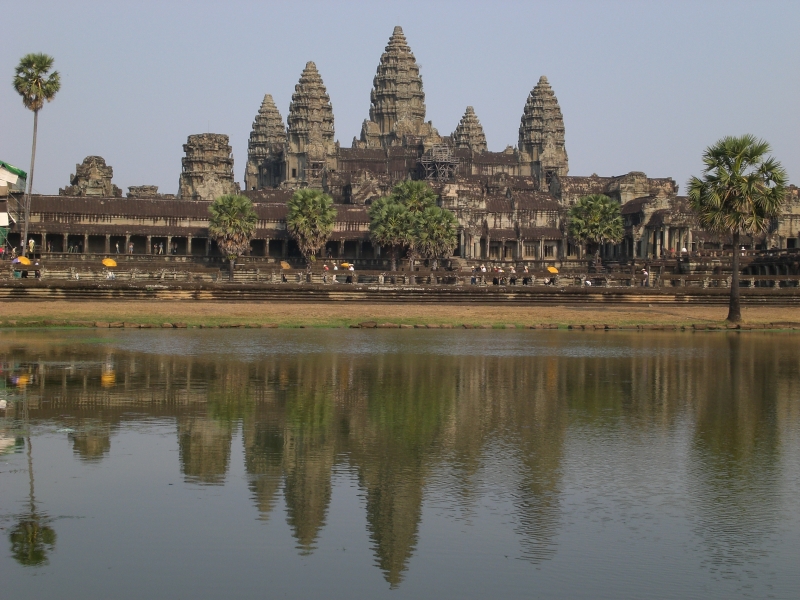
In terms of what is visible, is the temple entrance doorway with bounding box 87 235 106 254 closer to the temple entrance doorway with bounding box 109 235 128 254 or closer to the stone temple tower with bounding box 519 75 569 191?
the temple entrance doorway with bounding box 109 235 128 254

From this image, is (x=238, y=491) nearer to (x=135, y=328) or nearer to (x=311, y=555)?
(x=311, y=555)

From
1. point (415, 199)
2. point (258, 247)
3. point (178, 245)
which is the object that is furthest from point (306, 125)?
point (415, 199)

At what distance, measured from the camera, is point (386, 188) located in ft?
413

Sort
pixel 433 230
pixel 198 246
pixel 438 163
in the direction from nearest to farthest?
pixel 433 230 → pixel 198 246 → pixel 438 163

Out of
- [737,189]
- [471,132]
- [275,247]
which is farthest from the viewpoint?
[471,132]

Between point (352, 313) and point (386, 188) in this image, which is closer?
point (352, 313)

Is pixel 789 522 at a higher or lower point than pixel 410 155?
lower

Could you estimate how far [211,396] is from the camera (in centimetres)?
2131

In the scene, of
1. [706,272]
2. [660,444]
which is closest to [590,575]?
[660,444]

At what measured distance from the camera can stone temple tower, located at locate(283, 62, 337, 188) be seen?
14850 cm

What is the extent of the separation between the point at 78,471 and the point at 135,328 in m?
23.8

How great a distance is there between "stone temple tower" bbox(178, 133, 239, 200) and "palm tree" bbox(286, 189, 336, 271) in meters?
34.2

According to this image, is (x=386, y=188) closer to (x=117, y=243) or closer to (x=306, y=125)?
(x=306, y=125)

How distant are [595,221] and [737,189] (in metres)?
51.0
